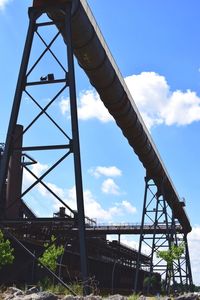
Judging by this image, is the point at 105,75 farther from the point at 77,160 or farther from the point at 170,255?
the point at 170,255

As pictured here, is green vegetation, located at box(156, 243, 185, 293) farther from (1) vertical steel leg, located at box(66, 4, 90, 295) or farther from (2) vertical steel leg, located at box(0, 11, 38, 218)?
(1) vertical steel leg, located at box(66, 4, 90, 295)

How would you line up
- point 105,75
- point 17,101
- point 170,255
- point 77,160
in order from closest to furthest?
point 77,160 < point 17,101 < point 105,75 < point 170,255

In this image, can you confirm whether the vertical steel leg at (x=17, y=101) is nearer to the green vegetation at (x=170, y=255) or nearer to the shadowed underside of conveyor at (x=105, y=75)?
the shadowed underside of conveyor at (x=105, y=75)

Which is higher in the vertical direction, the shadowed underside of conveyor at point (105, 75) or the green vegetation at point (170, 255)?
the shadowed underside of conveyor at point (105, 75)

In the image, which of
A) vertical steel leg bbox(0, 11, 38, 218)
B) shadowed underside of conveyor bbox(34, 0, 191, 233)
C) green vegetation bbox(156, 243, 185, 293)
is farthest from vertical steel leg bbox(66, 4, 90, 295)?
green vegetation bbox(156, 243, 185, 293)

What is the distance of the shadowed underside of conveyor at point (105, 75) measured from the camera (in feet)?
45.8

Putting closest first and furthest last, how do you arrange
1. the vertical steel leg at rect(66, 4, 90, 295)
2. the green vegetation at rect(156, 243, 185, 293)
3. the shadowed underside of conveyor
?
1. the vertical steel leg at rect(66, 4, 90, 295)
2. the shadowed underside of conveyor
3. the green vegetation at rect(156, 243, 185, 293)

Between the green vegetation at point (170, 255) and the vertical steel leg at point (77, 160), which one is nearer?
the vertical steel leg at point (77, 160)

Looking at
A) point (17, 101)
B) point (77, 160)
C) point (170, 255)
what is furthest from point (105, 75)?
point (170, 255)

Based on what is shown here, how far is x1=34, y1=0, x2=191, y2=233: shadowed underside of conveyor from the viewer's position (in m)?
14.0

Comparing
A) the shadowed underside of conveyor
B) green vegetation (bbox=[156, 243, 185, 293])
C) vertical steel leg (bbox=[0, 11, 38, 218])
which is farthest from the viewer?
green vegetation (bbox=[156, 243, 185, 293])

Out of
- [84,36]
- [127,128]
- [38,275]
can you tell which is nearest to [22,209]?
[38,275]

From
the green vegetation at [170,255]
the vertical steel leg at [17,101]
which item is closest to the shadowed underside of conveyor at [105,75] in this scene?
the vertical steel leg at [17,101]

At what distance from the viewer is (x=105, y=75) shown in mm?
16656
